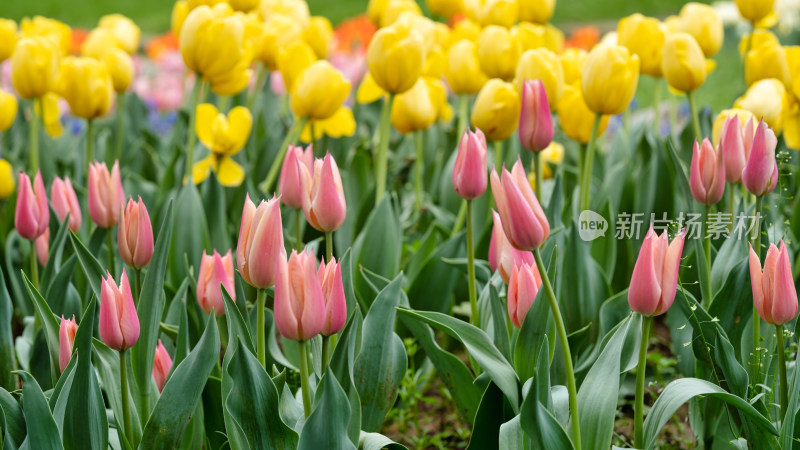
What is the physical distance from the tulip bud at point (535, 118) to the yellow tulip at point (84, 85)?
3.76ft

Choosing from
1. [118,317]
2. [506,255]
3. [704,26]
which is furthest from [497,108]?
[118,317]

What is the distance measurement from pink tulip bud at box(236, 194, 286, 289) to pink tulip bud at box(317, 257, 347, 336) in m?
0.06

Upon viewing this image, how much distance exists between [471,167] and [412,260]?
59 cm

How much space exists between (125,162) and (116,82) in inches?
15.7

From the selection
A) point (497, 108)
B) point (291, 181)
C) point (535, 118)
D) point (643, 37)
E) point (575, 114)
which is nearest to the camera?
point (291, 181)

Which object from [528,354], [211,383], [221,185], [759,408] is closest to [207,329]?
[211,383]

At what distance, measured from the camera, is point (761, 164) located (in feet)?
4.59

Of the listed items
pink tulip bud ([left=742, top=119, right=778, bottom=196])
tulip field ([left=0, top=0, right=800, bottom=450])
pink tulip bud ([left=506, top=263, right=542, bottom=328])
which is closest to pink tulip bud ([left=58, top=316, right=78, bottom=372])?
tulip field ([left=0, top=0, right=800, bottom=450])

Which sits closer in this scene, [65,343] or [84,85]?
[65,343]

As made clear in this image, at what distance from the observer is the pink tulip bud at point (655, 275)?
1.10 m

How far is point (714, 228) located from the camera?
170 centimetres

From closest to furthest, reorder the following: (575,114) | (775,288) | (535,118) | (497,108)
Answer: (775,288)
(535,118)
(497,108)
(575,114)

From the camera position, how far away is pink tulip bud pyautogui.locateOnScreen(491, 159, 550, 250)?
1.06 meters

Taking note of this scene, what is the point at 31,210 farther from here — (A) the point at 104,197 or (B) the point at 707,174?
(B) the point at 707,174
